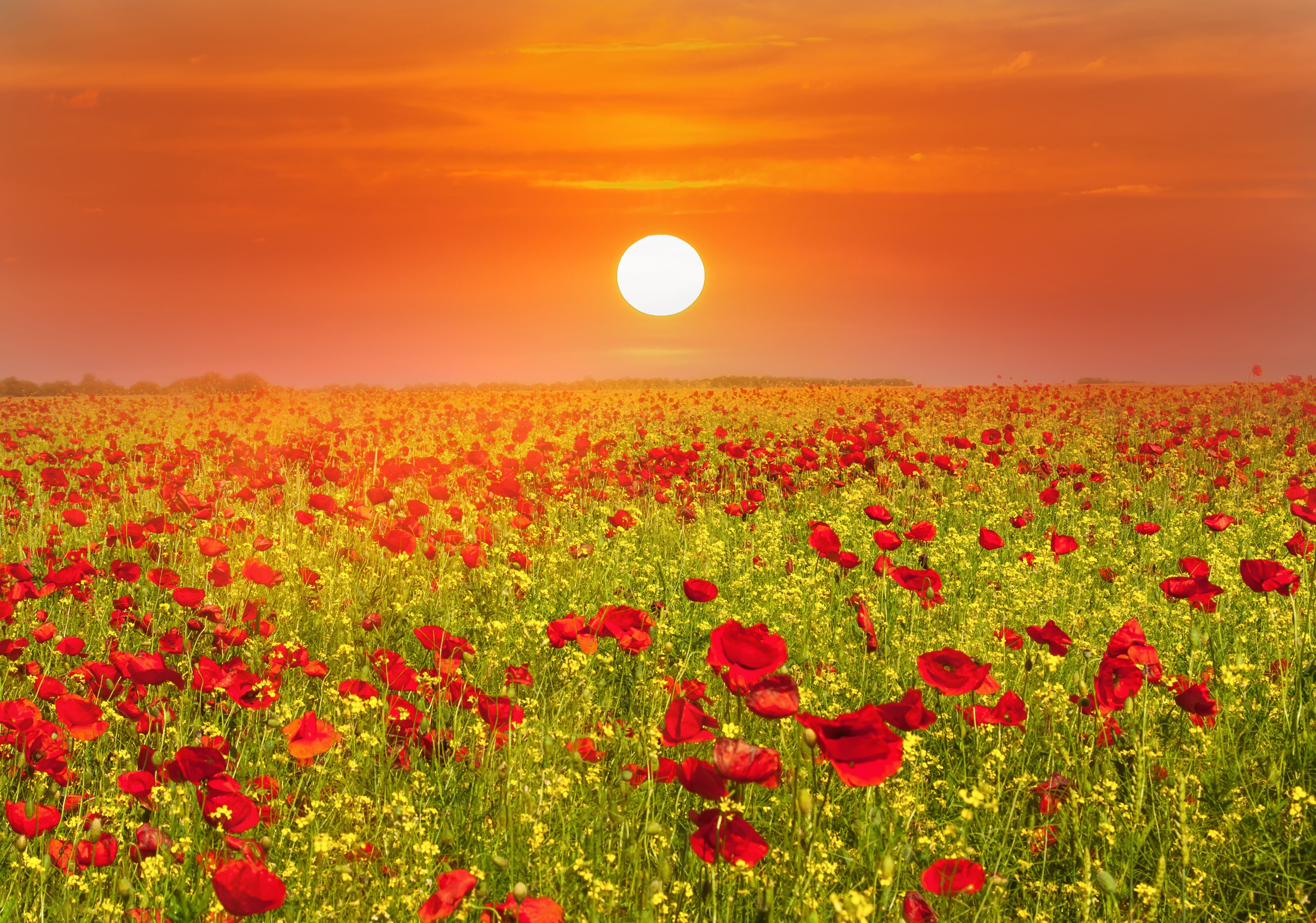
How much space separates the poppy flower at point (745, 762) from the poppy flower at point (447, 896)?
2.08ft

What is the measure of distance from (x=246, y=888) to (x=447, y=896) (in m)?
0.40

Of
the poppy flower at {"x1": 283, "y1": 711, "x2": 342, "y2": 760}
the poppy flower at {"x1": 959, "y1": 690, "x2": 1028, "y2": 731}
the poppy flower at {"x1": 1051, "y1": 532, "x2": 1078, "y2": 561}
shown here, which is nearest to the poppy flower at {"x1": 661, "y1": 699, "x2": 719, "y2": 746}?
the poppy flower at {"x1": 283, "y1": 711, "x2": 342, "y2": 760}

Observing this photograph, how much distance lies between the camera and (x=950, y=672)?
6.90 ft

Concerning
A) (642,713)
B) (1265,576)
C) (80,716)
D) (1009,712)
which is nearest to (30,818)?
(80,716)

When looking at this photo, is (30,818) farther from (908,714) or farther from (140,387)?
(140,387)

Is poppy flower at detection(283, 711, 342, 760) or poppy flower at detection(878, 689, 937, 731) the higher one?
poppy flower at detection(878, 689, 937, 731)

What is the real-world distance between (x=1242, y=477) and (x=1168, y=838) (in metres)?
8.12

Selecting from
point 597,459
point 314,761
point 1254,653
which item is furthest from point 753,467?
point 314,761

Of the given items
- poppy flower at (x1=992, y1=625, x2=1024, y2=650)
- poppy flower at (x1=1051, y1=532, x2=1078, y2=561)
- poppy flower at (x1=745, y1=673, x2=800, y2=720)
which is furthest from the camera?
poppy flower at (x1=1051, y1=532, x2=1078, y2=561)

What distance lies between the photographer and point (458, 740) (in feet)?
9.47

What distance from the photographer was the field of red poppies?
6.77ft

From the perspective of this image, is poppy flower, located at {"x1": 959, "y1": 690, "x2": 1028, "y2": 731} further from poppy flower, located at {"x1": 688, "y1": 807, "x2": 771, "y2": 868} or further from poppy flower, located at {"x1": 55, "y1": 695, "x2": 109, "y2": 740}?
poppy flower, located at {"x1": 55, "y1": 695, "x2": 109, "y2": 740}

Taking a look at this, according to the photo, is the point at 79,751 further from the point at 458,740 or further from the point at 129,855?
the point at 458,740

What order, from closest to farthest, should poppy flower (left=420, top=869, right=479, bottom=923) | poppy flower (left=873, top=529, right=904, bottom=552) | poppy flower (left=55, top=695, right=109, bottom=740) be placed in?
poppy flower (left=420, top=869, right=479, bottom=923)
poppy flower (left=55, top=695, right=109, bottom=740)
poppy flower (left=873, top=529, right=904, bottom=552)
